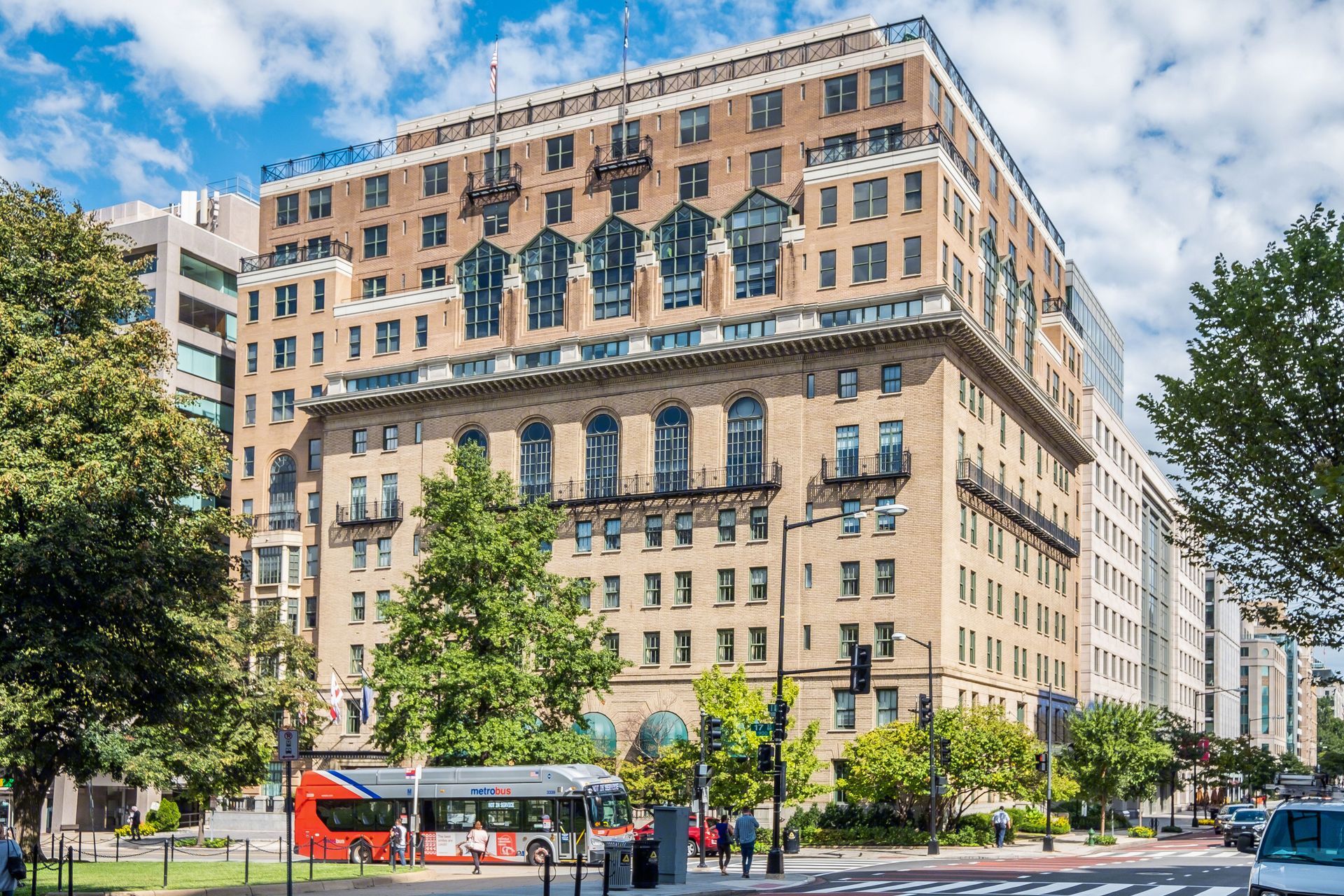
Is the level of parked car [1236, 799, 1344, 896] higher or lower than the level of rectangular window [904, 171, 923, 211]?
lower

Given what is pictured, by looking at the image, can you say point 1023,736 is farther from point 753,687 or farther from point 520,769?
point 520,769

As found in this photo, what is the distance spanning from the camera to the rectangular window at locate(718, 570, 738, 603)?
→ 73.3 m

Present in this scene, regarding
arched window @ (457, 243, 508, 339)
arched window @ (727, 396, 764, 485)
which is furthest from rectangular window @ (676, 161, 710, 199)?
arched window @ (727, 396, 764, 485)

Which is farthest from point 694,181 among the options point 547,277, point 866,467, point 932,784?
point 932,784

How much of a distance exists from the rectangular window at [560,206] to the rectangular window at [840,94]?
1518cm

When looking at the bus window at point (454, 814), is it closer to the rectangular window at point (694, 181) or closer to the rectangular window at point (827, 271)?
the rectangular window at point (827, 271)

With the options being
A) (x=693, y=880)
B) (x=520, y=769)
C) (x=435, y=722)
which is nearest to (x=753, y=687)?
(x=435, y=722)

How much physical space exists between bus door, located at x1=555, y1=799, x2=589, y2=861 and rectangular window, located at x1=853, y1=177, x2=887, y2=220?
3567 cm

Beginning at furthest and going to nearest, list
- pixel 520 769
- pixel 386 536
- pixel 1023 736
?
pixel 386 536 → pixel 1023 736 → pixel 520 769

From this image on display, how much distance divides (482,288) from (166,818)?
32746 millimetres

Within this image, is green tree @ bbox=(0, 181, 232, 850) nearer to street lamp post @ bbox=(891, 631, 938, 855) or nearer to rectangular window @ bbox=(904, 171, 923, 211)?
street lamp post @ bbox=(891, 631, 938, 855)

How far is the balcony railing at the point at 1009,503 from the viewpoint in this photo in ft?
239

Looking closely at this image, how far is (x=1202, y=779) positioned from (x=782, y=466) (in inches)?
2216

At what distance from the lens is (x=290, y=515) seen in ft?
289
